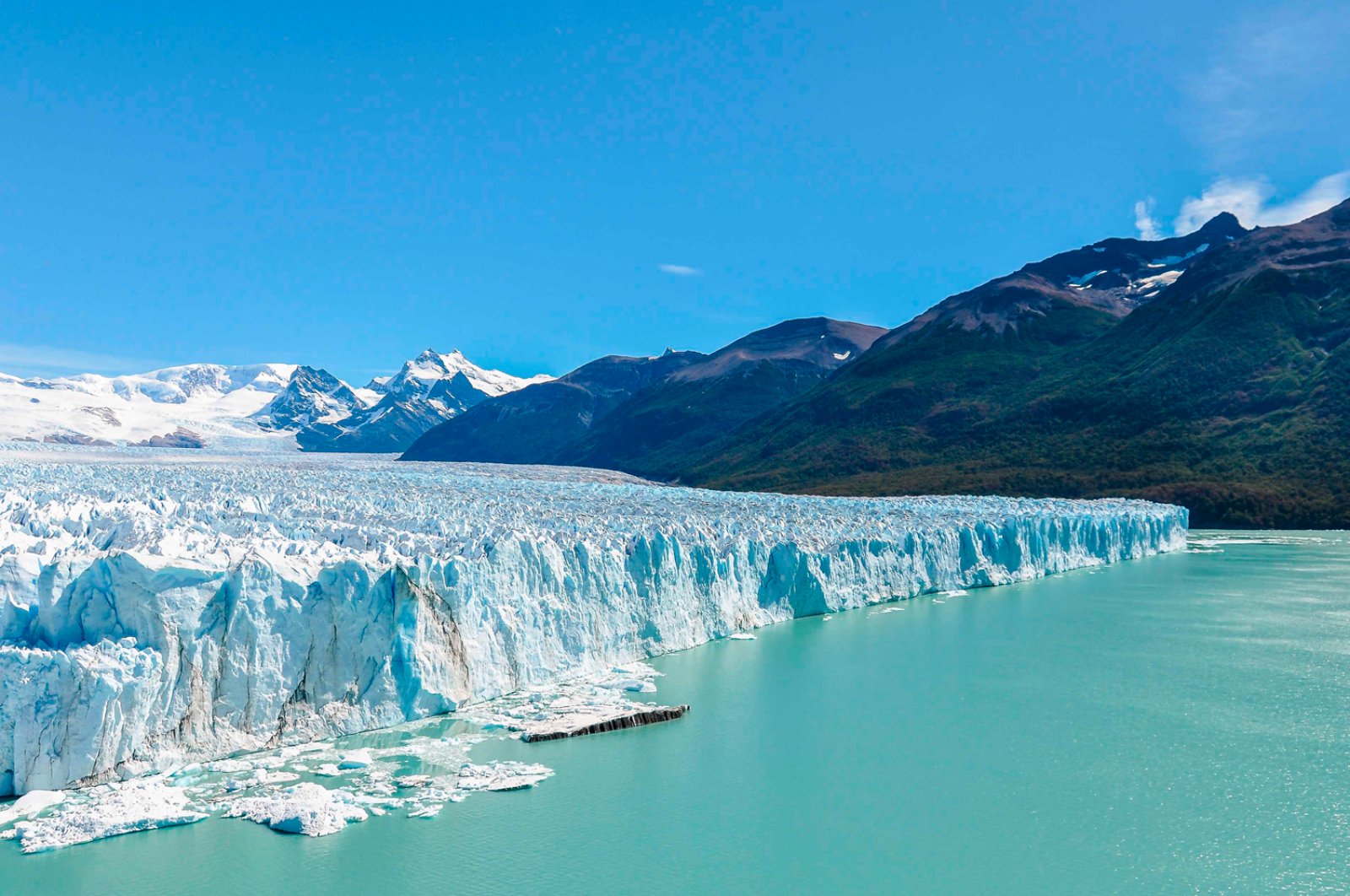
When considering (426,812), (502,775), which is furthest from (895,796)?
(426,812)

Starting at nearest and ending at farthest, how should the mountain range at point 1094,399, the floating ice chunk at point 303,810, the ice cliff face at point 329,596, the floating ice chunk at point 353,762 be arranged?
the floating ice chunk at point 303,810 → the ice cliff face at point 329,596 → the floating ice chunk at point 353,762 → the mountain range at point 1094,399

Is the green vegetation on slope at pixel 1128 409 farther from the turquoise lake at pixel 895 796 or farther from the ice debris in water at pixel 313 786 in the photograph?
the ice debris in water at pixel 313 786

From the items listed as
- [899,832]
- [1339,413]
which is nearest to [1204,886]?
[899,832]

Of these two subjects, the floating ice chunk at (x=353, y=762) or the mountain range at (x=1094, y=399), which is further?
the mountain range at (x=1094, y=399)

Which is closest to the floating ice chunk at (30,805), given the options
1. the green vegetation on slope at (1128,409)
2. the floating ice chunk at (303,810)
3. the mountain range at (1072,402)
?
the floating ice chunk at (303,810)

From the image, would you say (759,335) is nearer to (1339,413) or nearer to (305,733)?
(1339,413)

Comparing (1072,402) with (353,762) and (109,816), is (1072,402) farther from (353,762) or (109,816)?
(109,816)
